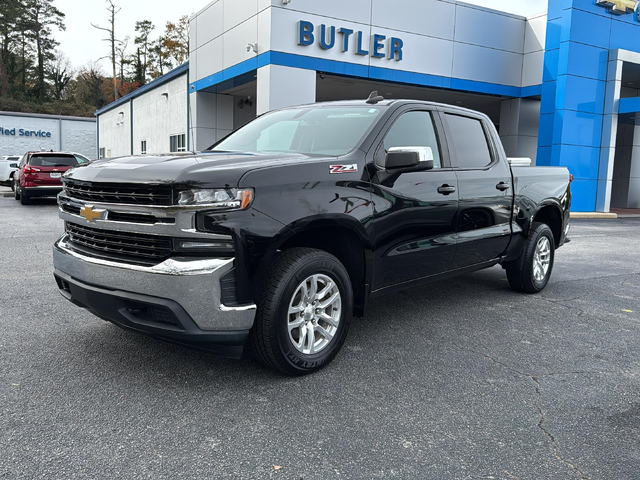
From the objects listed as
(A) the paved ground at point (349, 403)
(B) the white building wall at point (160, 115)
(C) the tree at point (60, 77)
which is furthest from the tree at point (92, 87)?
(A) the paved ground at point (349, 403)

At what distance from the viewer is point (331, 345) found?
3.76 meters

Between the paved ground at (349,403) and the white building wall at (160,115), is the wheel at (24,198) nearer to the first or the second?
the white building wall at (160,115)

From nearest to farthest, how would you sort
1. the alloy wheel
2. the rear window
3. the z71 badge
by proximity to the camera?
the alloy wheel, the z71 badge, the rear window

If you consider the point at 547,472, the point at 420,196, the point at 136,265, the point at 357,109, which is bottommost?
the point at 547,472

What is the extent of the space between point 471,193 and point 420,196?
81 centimetres

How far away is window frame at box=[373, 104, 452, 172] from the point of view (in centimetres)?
411

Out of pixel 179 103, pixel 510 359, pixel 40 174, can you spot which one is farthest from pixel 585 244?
pixel 179 103

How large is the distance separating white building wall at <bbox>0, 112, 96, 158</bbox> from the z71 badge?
47.5 meters

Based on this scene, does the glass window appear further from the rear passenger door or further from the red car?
the rear passenger door

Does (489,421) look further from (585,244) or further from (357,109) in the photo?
(585,244)

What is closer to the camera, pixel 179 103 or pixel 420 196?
pixel 420 196

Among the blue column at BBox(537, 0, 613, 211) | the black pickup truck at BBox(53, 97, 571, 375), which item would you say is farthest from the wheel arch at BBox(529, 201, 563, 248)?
the blue column at BBox(537, 0, 613, 211)

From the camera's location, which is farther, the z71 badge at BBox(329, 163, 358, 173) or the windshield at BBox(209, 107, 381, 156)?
the windshield at BBox(209, 107, 381, 156)

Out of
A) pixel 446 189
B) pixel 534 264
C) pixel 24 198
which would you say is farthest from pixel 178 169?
pixel 24 198
